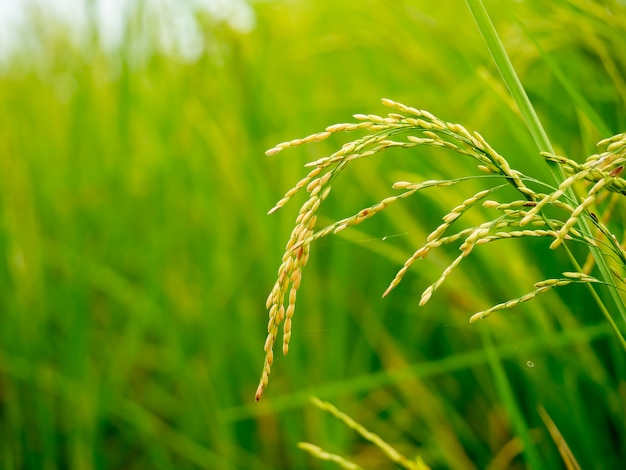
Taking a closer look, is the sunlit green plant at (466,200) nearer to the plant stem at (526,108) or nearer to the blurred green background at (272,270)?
the plant stem at (526,108)

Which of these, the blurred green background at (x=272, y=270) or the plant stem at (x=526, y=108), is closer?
the plant stem at (x=526, y=108)

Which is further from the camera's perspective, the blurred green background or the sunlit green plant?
the blurred green background

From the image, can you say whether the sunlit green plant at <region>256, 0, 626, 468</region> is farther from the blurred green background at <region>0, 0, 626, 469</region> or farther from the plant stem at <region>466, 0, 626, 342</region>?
the blurred green background at <region>0, 0, 626, 469</region>

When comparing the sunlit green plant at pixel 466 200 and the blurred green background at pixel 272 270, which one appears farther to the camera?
the blurred green background at pixel 272 270

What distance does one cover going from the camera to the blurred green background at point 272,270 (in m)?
1.17

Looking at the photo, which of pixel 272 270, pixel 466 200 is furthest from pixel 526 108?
pixel 272 270

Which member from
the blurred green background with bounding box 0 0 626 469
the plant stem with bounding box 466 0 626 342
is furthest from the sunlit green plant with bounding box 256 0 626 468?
the blurred green background with bounding box 0 0 626 469

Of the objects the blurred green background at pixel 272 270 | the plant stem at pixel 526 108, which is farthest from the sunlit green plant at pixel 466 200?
the blurred green background at pixel 272 270

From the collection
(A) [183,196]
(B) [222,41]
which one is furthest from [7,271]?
(B) [222,41]

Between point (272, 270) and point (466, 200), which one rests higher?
point (466, 200)

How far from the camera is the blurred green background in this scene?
3.83ft

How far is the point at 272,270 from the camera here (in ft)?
4.89

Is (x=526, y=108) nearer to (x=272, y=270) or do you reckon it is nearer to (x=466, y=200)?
(x=466, y=200)

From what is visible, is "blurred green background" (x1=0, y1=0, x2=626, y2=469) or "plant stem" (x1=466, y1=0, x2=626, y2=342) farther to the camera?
"blurred green background" (x1=0, y1=0, x2=626, y2=469)
